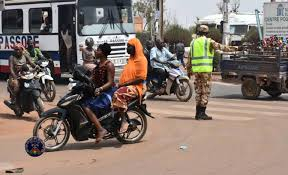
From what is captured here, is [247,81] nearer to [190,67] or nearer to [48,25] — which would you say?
[190,67]

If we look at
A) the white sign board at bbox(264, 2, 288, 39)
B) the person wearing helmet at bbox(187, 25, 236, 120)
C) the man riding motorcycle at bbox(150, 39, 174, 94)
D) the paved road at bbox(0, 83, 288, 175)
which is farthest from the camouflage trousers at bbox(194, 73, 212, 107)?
the white sign board at bbox(264, 2, 288, 39)

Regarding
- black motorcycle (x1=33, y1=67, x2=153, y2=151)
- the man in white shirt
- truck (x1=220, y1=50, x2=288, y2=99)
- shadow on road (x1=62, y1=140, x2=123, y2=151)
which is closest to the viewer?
black motorcycle (x1=33, y1=67, x2=153, y2=151)

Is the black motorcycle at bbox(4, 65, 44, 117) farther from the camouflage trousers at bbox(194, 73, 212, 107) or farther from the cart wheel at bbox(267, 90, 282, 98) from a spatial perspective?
the cart wheel at bbox(267, 90, 282, 98)

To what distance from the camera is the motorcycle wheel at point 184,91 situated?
1593 centimetres

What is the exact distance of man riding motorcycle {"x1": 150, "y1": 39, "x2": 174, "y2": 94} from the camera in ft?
53.1

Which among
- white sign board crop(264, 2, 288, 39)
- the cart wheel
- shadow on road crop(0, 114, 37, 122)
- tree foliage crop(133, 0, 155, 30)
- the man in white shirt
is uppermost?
tree foliage crop(133, 0, 155, 30)

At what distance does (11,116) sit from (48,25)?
9253 millimetres

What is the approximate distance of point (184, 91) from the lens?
52.5 ft

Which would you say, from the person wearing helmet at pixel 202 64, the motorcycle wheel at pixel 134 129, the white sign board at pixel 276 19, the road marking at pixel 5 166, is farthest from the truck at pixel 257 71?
the white sign board at pixel 276 19

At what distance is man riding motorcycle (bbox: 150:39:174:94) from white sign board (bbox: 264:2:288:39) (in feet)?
38.2

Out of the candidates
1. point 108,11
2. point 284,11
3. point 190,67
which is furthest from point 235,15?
point 190,67

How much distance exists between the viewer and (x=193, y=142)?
31.7 ft

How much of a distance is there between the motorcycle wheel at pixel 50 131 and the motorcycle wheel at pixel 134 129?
88 cm

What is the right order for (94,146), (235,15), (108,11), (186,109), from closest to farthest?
1. (94,146)
2. (186,109)
3. (108,11)
4. (235,15)
